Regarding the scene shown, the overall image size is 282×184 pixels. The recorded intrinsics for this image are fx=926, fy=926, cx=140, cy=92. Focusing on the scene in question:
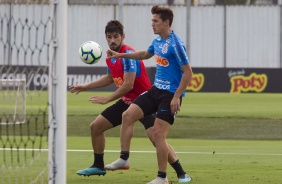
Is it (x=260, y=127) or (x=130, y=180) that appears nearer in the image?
(x=130, y=180)

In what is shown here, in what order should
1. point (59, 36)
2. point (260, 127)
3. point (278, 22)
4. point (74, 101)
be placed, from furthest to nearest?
1. point (278, 22)
2. point (74, 101)
3. point (260, 127)
4. point (59, 36)

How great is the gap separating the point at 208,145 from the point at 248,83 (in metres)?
24.7

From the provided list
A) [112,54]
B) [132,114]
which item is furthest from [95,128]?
[112,54]

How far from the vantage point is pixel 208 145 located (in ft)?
61.2

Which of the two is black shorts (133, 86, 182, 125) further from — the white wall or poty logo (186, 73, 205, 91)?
the white wall

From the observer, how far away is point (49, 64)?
27.9ft

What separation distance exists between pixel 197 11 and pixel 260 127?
3674cm

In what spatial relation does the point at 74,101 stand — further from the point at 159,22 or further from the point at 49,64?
the point at 49,64

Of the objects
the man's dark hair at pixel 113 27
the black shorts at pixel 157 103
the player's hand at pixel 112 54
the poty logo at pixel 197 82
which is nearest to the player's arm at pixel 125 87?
the black shorts at pixel 157 103

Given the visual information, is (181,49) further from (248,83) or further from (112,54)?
(248,83)

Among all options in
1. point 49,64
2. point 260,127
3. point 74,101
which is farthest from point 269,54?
point 49,64

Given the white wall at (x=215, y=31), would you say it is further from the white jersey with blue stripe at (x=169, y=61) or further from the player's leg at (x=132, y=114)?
the white jersey with blue stripe at (x=169, y=61)

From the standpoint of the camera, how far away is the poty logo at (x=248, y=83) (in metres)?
42.7

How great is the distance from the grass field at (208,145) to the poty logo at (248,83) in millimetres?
7353
